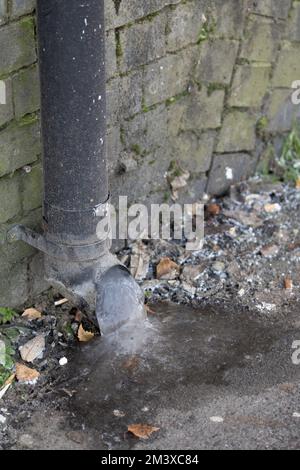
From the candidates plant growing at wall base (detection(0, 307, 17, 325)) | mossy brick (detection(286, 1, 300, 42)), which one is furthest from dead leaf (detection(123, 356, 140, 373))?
mossy brick (detection(286, 1, 300, 42))

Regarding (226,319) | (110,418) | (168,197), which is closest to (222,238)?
(168,197)

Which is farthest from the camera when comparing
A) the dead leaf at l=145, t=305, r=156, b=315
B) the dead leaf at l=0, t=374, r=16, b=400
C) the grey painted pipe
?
the dead leaf at l=145, t=305, r=156, b=315

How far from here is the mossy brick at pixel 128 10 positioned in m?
4.28

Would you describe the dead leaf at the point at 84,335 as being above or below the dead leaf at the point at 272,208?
below

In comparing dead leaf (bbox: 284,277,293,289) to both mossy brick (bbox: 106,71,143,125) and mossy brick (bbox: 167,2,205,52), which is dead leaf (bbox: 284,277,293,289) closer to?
mossy brick (bbox: 106,71,143,125)

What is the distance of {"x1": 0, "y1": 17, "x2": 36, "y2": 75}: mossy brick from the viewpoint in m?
3.82

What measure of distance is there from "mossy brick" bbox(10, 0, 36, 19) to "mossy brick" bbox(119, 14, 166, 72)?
64 centimetres

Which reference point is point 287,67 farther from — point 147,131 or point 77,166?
point 77,166

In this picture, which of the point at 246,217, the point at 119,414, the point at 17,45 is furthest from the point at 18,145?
the point at 246,217

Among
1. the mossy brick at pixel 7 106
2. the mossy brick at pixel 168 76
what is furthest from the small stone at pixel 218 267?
the mossy brick at pixel 7 106

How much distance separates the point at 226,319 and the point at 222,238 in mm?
753

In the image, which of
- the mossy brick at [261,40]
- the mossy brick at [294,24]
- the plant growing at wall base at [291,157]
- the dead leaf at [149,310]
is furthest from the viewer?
the plant growing at wall base at [291,157]

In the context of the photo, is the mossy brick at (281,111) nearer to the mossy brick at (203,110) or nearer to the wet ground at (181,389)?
the mossy brick at (203,110)

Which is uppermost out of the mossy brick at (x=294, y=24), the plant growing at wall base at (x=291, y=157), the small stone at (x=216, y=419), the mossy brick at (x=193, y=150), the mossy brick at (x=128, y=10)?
the mossy brick at (x=128, y=10)
